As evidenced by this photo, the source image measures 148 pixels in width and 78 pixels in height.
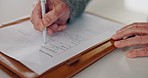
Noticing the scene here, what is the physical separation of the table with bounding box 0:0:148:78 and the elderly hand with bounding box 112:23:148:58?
0.02 metres

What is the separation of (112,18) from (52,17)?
277mm

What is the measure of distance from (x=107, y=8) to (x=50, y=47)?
0.41 m

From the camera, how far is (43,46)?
22.9 inches

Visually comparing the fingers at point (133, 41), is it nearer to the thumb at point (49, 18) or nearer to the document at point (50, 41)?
the document at point (50, 41)

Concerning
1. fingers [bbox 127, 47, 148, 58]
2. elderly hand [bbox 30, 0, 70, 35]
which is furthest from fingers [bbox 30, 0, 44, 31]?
fingers [bbox 127, 47, 148, 58]

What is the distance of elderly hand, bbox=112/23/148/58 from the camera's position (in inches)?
22.2

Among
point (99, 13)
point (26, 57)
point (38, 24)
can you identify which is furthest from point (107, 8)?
point (26, 57)

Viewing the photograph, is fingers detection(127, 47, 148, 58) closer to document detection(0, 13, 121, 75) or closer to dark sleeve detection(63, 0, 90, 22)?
document detection(0, 13, 121, 75)

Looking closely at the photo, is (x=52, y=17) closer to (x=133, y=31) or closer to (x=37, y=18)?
(x=37, y=18)

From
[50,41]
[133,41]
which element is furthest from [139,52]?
[50,41]

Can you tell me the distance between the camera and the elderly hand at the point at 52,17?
631mm

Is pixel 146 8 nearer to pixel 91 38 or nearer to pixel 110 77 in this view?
pixel 91 38

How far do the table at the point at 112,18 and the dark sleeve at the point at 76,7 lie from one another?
81 millimetres

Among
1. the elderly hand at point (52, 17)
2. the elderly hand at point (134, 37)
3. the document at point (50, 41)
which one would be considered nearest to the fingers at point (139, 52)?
the elderly hand at point (134, 37)
